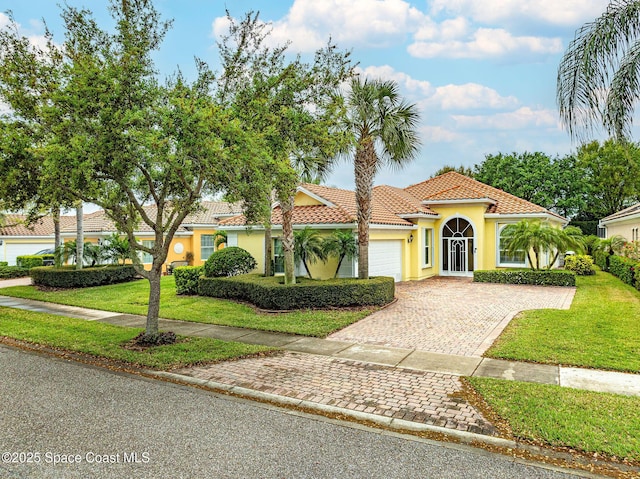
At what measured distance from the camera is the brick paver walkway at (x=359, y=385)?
5797mm

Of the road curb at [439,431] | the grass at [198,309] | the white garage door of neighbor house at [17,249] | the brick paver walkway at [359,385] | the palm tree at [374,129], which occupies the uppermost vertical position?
the palm tree at [374,129]

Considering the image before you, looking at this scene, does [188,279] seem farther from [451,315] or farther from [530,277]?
[530,277]

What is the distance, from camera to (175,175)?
336 inches

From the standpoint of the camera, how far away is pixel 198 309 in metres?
14.1

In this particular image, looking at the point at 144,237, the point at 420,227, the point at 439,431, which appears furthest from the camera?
the point at 144,237

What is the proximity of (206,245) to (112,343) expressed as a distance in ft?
68.7

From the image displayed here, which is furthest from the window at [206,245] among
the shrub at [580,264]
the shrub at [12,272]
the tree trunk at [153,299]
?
Answer: the shrub at [580,264]

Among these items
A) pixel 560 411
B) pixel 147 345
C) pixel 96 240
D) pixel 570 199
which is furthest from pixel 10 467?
pixel 570 199

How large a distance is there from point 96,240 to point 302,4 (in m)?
24.4

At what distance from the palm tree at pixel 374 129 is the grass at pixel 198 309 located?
3.57m

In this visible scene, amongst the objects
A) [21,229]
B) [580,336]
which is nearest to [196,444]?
[580,336]

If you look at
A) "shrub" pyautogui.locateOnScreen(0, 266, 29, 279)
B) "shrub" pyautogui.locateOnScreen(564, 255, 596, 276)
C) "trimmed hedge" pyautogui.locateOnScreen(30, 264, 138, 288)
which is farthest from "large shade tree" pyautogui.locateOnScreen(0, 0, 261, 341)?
"shrub" pyautogui.locateOnScreen(0, 266, 29, 279)

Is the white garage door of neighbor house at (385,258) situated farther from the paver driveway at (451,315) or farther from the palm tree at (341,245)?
the palm tree at (341,245)

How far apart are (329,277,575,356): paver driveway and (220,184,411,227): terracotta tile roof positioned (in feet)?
11.0
